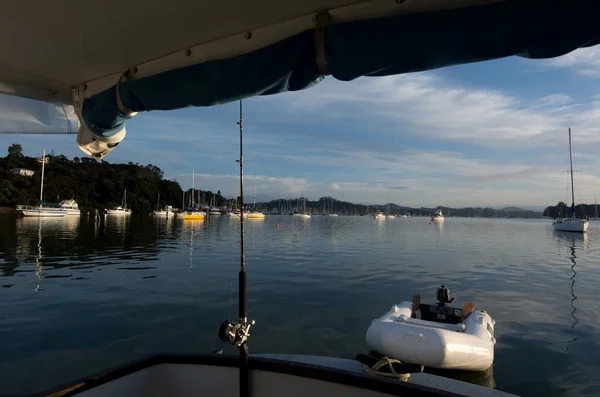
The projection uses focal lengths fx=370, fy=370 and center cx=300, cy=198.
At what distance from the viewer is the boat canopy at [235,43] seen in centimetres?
168

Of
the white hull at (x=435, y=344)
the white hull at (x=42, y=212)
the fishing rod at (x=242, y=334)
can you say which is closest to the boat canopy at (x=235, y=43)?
the fishing rod at (x=242, y=334)

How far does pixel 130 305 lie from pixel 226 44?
395 inches

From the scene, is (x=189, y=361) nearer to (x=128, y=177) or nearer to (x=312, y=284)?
(x=312, y=284)

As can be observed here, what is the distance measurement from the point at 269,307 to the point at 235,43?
357 inches

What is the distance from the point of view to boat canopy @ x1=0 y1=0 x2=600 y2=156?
66.1 inches

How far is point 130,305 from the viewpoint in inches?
416

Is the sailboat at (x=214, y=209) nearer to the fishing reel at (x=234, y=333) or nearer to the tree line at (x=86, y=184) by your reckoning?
→ the tree line at (x=86, y=184)

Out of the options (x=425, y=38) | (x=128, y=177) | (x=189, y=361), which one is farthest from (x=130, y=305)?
(x=128, y=177)

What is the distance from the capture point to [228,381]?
9.97 ft

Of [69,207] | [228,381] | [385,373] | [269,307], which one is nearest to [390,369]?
[385,373]

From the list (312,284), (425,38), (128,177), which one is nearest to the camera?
(425,38)

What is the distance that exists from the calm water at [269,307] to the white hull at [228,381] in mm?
4108

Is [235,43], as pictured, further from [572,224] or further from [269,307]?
[572,224]

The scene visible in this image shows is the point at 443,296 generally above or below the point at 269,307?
above
